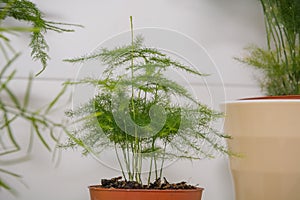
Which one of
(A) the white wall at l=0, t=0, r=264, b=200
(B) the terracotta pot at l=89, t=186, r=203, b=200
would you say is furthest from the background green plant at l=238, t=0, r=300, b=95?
(B) the terracotta pot at l=89, t=186, r=203, b=200

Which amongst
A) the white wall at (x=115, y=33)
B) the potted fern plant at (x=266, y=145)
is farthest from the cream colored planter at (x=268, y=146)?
the white wall at (x=115, y=33)

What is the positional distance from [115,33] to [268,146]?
1.05 ft

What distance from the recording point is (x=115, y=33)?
0.81 metres

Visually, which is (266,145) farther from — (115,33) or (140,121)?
(115,33)

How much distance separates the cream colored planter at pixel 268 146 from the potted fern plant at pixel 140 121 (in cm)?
5

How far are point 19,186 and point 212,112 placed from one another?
0.32m

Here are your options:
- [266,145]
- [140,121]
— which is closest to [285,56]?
[266,145]

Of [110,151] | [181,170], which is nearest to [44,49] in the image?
[110,151]

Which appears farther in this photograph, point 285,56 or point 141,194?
point 285,56

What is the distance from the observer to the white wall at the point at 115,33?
75 cm

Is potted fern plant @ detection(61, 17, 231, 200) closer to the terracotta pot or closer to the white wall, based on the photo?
the terracotta pot

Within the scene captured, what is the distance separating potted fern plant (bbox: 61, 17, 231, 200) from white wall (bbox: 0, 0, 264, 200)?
0.13 meters

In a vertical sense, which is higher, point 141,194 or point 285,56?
point 285,56

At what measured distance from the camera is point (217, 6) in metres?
0.88
